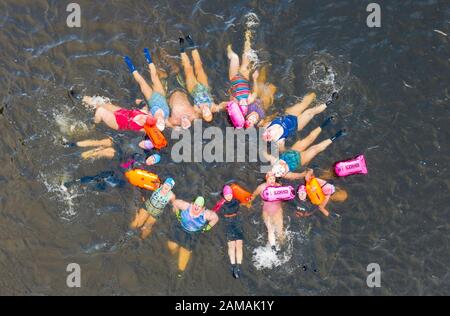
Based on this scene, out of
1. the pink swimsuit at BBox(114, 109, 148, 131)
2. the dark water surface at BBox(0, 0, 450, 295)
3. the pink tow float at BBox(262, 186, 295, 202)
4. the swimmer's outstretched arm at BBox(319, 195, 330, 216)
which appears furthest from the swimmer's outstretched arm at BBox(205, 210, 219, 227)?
the pink swimsuit at BBox(114, 109, 148, 131)

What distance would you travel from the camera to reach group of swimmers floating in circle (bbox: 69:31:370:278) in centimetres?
1678

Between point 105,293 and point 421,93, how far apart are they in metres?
13.4

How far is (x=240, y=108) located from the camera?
17.1m

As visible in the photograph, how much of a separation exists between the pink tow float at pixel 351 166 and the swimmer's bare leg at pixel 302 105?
2.35 meters

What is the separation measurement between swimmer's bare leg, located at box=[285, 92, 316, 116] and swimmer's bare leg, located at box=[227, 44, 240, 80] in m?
2.37

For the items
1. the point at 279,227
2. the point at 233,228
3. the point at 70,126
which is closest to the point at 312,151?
the point at 279,227

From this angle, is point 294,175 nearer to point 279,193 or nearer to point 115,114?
point 279,193

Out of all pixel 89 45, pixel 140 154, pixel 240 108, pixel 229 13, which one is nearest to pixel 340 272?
pixel 240 108

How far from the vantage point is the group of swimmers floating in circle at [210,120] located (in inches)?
661

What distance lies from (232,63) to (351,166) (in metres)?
5.64

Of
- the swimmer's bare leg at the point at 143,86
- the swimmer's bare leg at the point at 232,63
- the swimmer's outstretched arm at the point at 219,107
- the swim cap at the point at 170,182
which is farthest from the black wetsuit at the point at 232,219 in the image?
the swimmer's bare leg at the point at 143,86

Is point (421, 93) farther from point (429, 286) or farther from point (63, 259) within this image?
point (63, 259)

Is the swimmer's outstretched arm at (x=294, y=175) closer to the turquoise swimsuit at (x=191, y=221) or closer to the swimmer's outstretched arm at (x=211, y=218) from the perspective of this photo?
the swimmer's outstretched arm at (x=211, y=218)

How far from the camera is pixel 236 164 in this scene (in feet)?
58.2
